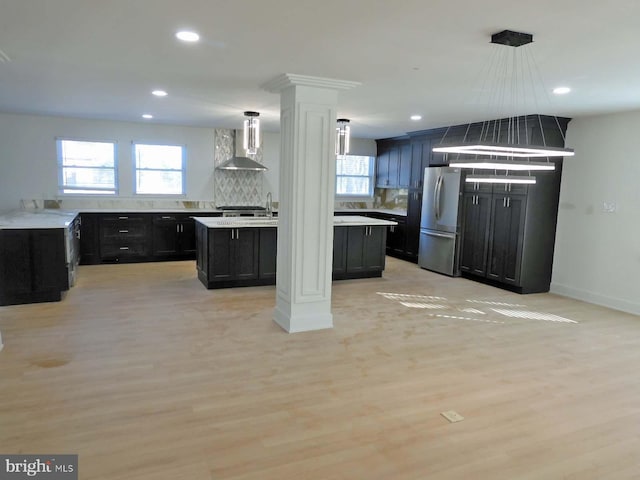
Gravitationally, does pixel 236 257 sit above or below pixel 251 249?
below

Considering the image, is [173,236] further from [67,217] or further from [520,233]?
[520,233]

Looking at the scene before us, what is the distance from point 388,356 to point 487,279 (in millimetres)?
3446

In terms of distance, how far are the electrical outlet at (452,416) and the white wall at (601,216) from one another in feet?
12.3

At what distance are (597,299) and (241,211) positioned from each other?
5692mm

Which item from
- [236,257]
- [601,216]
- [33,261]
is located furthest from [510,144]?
[33,261]

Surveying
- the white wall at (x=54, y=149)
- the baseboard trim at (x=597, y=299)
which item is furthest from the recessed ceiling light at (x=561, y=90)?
the white wall at (x=54, y=149)

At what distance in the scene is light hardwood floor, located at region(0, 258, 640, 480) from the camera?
2377mm

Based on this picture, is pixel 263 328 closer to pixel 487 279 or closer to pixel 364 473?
pixel 364 473

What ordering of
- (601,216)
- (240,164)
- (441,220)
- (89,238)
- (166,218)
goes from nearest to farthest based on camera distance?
(601,216) < (89,238) < (441,220) < (166,218) < (240,164)

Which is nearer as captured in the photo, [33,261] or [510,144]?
[510,144]

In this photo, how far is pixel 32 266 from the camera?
491 centimetres

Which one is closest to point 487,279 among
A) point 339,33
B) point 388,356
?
point 388,356

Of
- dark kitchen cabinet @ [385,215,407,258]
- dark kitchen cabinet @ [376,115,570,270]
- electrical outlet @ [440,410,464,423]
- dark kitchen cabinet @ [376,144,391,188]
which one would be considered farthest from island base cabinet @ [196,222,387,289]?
electrical outlet @ [440,410,464,423]

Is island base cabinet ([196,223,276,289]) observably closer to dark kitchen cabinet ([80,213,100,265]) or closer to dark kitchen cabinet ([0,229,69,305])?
dark kitchen cabinet ([0,229,69,305])
